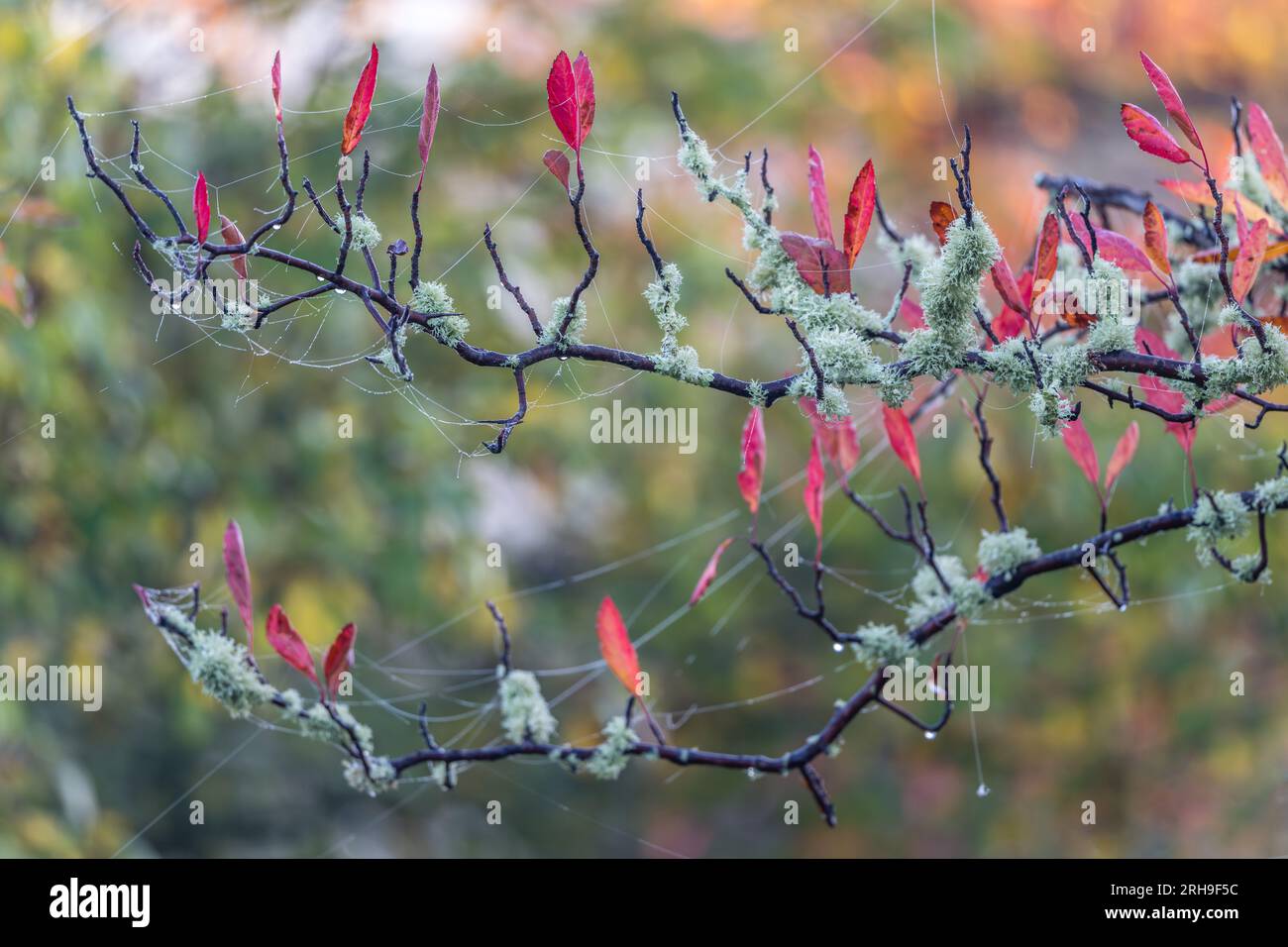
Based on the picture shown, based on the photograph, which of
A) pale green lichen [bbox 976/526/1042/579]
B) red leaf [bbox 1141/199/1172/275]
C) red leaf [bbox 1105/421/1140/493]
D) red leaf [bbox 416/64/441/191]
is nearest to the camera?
red leaf [bbox 416/64/441/191]

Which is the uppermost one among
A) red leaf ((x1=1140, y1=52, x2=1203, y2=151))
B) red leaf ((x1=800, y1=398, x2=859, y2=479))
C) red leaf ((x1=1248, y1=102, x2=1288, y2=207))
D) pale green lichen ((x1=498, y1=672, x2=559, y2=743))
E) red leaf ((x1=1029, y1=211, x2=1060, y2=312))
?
red leaf ((x1=1248, y1=102, x2=1288, y2=207))

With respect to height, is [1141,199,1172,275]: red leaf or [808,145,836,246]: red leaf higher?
[808,145,836,246]: red leaf

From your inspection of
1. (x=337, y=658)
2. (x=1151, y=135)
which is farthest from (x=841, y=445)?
(x=337, y=658)

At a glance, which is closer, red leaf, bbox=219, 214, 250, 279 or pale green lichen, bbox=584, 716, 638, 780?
red leaf, bbox=219, 214, 250, 279

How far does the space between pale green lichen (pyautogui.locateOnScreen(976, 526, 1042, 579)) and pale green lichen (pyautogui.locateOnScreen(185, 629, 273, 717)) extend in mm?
650

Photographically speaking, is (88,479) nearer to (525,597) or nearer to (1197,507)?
(525,597)

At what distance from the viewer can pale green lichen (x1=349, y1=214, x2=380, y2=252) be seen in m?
0.85

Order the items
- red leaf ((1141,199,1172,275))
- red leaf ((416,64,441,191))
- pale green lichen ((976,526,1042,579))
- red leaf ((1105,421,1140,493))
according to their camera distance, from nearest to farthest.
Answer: red leaf ((416,64,441,191)), red leaf ((1141,199,1172,275)), pale green lichen ((976,526,1042,579)), red leaf ((1105,421,1140,493))

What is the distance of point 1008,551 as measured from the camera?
108 centimetres

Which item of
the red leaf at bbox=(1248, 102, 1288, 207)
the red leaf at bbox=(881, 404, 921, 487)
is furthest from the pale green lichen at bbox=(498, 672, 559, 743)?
the red leaf at bbox=(1248, 102, 1288, 207)

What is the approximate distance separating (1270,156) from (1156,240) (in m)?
0.25

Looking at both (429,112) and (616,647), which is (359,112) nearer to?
(429,112)

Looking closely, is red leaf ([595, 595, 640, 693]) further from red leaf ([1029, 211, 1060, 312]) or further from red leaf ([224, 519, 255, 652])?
red leaf ([1029, 211, 1060, 312])
